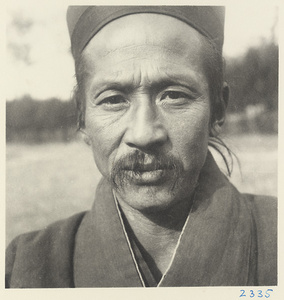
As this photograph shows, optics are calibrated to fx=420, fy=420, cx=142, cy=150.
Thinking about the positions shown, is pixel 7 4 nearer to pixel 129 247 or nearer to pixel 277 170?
pixel 129 247

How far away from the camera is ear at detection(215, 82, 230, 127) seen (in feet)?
4.20

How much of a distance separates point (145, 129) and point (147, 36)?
10.3 inches

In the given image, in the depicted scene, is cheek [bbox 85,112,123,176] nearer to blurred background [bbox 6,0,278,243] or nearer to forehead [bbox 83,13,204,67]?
blurred background [bbox 6,0,278,243]

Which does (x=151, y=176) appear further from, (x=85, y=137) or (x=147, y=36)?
(x=147, y=36)

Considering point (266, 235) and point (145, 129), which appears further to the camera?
point (266, 235)

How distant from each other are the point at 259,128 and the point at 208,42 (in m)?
0.32

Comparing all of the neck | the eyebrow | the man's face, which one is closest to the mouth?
the man's face

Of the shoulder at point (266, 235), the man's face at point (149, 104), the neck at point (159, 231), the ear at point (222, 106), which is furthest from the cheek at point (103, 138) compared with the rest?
the shoulder at point (266, 235)

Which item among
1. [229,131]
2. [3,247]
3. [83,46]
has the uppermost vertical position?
[83,46]

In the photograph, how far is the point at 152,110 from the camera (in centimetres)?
118

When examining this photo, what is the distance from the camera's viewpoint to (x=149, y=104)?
1.18 meters

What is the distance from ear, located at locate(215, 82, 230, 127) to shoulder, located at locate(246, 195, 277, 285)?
0.84ft

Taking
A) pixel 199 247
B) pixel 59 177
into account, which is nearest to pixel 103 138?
pixel 59 177

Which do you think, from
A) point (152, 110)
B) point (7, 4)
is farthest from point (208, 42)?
point (7, 4)
